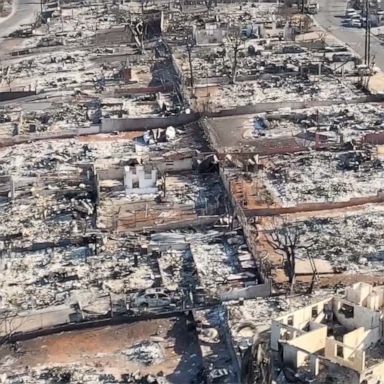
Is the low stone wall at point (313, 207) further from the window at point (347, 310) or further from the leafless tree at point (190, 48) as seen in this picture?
the leafless tree at point (190, 48)

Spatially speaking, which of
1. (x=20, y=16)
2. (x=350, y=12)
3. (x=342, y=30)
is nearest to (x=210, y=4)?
(x=350, y=12)

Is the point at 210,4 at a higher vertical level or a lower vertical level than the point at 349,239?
higher

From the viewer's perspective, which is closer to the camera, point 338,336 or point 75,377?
point 75,377

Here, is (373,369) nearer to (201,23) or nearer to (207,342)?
(207,342)

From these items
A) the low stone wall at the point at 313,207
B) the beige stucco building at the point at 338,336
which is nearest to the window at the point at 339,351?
the beige stucco building at the point at 338,336

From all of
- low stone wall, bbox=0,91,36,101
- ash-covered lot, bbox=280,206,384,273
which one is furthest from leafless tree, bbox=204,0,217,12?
ash-covered lot, bbox=280,206,384,273

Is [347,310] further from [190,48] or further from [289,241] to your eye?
[190,48]
